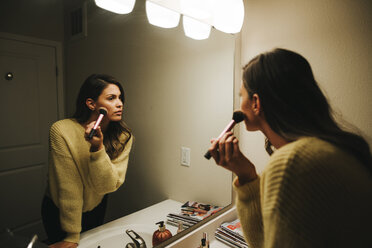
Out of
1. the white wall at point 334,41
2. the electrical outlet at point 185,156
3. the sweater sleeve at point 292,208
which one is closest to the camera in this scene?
the sweater sleeve at point 292,208

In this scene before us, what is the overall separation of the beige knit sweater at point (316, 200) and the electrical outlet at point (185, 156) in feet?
2.14

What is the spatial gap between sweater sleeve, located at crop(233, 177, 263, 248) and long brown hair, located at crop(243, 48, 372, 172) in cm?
16

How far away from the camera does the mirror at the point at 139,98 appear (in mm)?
520

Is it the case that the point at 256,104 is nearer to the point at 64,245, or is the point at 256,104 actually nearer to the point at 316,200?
the point at 316,200

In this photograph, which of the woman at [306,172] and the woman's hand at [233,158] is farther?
the woman's hand at [233,158]

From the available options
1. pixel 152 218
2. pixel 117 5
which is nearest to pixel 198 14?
pixel 117 5

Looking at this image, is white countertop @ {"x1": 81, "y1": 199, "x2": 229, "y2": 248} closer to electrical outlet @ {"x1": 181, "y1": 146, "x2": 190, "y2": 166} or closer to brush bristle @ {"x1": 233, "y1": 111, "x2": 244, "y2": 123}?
electrical outlet @ {"x1": 181, "y1": 146, "x2": 190, "y2": 166}

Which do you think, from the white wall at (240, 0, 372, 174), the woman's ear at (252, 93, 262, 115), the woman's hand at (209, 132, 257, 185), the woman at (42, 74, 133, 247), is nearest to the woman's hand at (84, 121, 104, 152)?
the woman at (42, 74, 133, 247)

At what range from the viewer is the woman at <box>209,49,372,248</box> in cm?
39

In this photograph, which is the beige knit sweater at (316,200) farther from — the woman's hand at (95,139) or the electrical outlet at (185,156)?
the electrical outlet at (185,156)

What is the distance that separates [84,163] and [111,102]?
0.19 meters

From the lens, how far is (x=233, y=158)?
0.60 metres

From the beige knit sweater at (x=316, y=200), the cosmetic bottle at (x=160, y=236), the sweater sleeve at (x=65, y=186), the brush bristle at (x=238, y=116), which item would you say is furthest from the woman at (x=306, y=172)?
the sweater sleeve at (x=65, y=186)

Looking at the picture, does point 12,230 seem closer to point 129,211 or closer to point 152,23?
point 129,211
